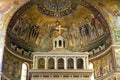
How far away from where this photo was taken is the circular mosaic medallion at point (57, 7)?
22.8m

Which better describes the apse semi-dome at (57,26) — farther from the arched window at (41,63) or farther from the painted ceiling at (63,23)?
the arched window at (41,63)

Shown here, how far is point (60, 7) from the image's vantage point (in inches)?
908

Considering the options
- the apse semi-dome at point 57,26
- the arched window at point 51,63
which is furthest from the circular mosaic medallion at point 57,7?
the arched window at point 51,63

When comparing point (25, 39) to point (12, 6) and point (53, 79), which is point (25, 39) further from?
point (53, 79)

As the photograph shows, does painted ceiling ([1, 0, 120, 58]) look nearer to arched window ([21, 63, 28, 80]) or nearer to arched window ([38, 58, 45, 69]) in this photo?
arched window ([21, 63, 28, 80])

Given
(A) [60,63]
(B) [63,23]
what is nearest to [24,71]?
(A) [60,63]

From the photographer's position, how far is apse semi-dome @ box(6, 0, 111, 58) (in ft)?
71.5

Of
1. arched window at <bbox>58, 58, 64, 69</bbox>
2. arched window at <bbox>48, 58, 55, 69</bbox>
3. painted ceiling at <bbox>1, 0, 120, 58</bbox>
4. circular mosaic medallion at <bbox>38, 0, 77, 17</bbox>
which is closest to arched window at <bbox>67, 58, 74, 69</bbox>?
arched window at <bbox>58, 58, 64, 69</bbox>

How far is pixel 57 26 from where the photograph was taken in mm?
23312

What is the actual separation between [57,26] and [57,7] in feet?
4.98

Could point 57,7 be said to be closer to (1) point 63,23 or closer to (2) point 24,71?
(1) point 63,23

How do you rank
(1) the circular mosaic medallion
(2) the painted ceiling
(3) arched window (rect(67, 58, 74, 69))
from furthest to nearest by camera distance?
(1) the circular mosaic medallion
(2) the painted ceiling
(3) arched window (rect(67, 58, 74, 69))

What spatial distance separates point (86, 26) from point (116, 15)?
2.57 meters

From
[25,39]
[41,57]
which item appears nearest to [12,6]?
[25,39]
